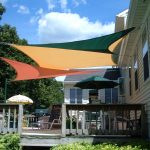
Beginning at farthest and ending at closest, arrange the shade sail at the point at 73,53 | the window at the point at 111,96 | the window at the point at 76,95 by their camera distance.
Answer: the window at the point at 76,95, the window at the point at 111,96, the shade sail at the point at 73,53

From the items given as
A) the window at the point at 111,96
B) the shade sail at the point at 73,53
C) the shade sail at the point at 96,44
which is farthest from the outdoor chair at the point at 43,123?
the window at the point at 111,96

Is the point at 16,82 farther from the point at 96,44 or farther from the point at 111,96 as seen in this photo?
the point at 96,44

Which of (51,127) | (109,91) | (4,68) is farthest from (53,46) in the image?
(4,68)

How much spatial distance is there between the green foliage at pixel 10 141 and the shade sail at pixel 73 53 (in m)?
2.78

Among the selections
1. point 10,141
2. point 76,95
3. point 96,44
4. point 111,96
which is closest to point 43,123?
point 10,141

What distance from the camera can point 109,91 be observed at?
25.0 m

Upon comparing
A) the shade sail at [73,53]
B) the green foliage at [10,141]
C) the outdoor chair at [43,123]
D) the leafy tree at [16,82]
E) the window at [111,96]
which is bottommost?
the green foliage at [10,141]

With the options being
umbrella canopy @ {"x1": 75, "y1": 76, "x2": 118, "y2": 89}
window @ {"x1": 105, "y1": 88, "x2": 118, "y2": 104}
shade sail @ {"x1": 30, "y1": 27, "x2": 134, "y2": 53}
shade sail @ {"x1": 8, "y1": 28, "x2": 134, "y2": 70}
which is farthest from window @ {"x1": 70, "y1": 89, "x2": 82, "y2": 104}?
shade sail @ {"x1": 30, "y1": 27, "x2": 134, "y2": 53}

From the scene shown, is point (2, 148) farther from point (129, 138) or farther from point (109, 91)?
point (109, 91)

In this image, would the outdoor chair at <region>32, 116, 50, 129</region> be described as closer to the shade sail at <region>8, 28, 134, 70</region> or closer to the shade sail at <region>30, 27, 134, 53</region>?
the shade sail at <region>8, 28, 134, 70</region>

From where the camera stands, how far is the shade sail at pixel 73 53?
10.7 m

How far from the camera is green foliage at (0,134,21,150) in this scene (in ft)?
32.4

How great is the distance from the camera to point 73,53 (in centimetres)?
1144

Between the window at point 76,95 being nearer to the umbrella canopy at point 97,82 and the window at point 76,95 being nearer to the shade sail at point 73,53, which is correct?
the umbrella canopy at point 97,82
